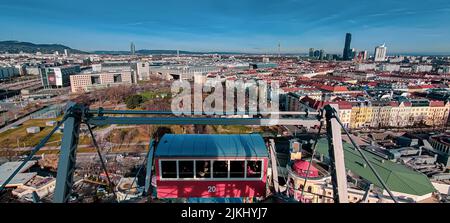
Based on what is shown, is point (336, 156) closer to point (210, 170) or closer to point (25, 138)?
point (210, 170)

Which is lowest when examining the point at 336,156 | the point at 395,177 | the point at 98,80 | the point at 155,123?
the point at 395,177

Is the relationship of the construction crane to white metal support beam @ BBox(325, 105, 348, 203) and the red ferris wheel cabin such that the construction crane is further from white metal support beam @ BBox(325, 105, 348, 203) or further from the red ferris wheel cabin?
the red ferris wheel cabin

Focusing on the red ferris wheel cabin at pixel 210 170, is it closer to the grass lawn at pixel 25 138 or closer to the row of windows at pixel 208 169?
the row of windows at pixel 208 169

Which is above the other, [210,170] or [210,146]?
[210,146]

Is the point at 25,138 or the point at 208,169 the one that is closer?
the point at 208,169

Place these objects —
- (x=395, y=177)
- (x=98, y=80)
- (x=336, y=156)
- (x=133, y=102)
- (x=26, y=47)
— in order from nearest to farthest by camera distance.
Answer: (x=336, y=156), (x=395, y=177), (x=133, y=102), (x=98, y=80), (x=26, y=47)

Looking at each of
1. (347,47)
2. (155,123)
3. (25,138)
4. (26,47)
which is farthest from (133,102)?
(26,47)

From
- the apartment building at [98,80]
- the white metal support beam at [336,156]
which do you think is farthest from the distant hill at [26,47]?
the white metal support beam at [336,156]
